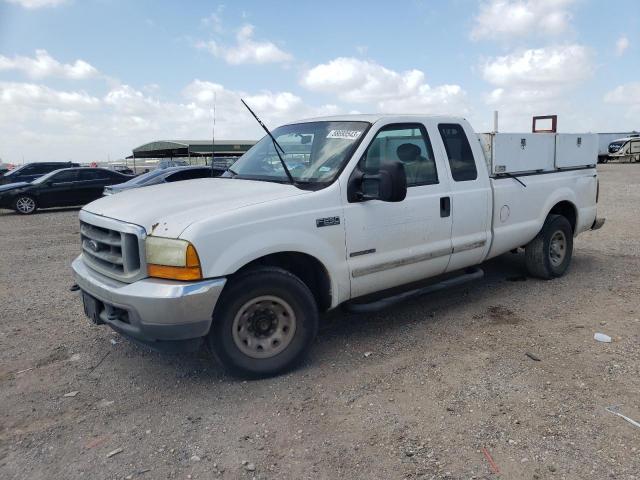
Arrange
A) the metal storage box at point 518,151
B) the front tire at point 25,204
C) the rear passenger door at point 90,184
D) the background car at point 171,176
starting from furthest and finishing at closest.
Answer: the rear passenger door at point 90,184, the front tire at point 25,204, the background car at point 171,176, the metal storage box at point 518,151

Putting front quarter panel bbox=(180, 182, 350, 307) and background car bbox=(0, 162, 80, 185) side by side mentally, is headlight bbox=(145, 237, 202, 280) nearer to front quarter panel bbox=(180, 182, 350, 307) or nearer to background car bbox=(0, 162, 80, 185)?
A: front quarter panel bbox=(180, 182, 350, 307)

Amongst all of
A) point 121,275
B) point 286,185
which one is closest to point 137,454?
point 121,275

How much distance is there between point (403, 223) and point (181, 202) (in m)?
1.83

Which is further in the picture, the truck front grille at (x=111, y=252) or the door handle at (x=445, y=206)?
the door handle at (x=445, y=206)

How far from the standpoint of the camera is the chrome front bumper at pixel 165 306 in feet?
10.5

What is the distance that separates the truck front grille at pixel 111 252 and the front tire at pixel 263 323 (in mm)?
637

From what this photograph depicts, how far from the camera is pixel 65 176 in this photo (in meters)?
16.5

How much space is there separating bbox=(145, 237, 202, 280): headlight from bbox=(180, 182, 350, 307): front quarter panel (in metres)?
0.05

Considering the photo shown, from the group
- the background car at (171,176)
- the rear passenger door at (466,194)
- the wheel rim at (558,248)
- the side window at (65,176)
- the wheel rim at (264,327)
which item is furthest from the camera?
the side window at (65,176)

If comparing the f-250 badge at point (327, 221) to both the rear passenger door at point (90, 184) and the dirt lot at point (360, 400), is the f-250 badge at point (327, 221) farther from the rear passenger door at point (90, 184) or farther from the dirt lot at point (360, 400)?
the rear passenger door at point (90, 184)

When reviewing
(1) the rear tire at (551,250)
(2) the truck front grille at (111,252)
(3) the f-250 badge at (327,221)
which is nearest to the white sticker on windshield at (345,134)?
(3) the f-250 badge at (327,221)

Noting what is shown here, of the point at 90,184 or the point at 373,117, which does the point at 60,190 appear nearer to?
the point at 90,184

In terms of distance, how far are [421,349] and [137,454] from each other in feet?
7.65

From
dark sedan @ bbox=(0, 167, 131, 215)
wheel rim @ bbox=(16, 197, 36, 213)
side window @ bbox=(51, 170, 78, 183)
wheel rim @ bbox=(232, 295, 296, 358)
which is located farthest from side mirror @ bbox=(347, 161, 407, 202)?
wheel rim @ bbox=(16, 197, 36, 213)
